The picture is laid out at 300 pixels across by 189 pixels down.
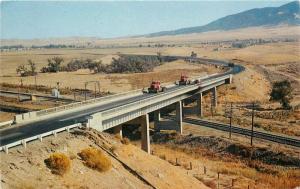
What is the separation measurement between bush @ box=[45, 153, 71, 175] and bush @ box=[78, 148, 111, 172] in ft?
8.72

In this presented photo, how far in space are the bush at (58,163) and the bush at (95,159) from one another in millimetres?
2658

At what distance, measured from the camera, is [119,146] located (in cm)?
4094

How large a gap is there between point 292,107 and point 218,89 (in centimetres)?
2248

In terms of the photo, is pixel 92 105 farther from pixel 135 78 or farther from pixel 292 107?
pixel 135 78

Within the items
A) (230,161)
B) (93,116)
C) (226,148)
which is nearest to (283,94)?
(226,148)

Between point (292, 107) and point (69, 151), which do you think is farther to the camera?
point (292, 107)

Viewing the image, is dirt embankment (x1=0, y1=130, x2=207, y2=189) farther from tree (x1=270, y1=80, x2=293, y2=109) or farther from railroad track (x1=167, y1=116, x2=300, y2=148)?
tree (x1=270, y1=80, x2=293, y2=109)

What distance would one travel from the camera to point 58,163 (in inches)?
1235

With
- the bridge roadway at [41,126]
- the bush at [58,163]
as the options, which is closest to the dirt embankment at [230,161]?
the bridge roadway at [41,126]

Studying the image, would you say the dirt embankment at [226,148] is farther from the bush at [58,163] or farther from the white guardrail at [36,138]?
the bush at [58,163]

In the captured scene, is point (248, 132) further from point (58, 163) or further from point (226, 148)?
point (58, 163)

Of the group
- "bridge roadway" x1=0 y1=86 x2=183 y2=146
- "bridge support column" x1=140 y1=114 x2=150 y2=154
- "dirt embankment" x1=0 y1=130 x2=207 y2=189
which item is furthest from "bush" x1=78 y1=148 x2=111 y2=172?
"bridge support column" x1=140 y1=114 x2=150 y2=154

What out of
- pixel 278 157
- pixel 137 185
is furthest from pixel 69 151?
pixel 278 157

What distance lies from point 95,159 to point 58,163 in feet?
13.1
